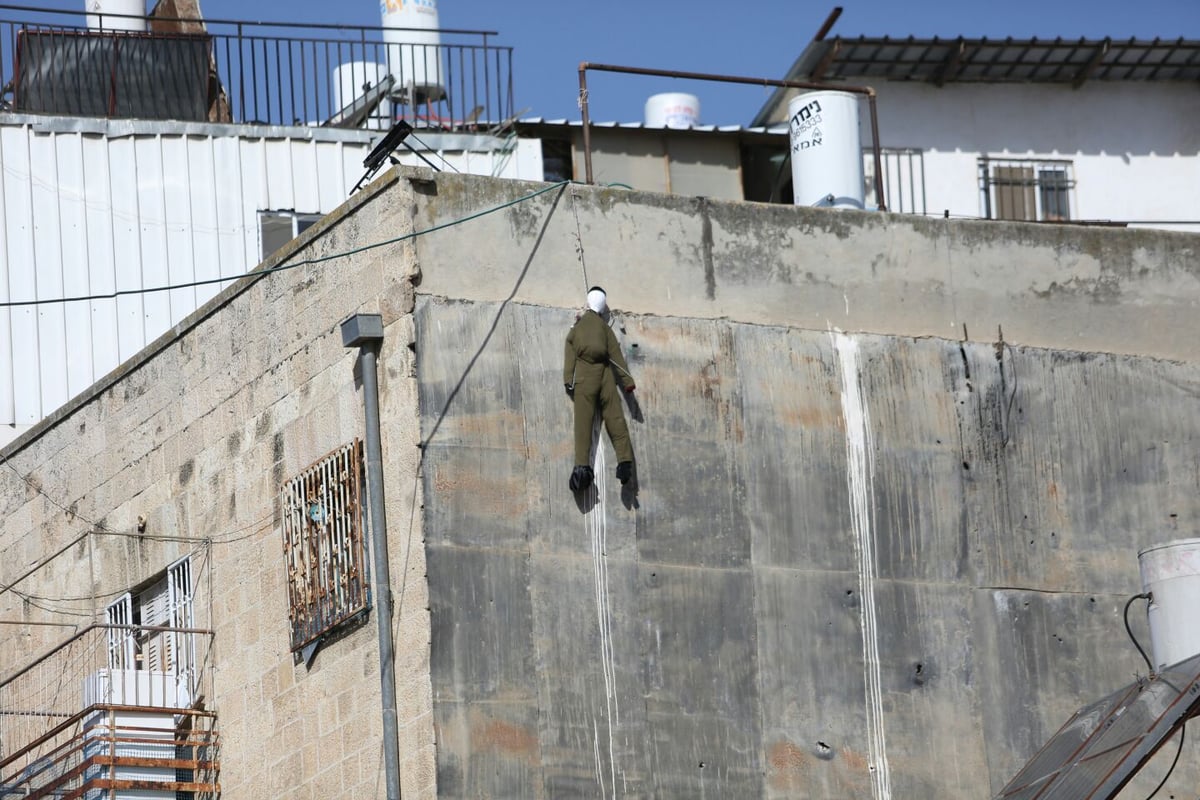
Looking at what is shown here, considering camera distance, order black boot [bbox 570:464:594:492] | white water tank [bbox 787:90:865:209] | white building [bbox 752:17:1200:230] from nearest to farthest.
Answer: black boot [bbox 570:464:594:492] → white water tank [bbox 787:90:865:209] → white building [bbox 752:17:1200:230]

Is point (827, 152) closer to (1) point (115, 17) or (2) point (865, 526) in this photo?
(2) point (865, 526)

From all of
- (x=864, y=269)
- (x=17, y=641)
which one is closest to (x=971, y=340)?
(x=864, y=269)

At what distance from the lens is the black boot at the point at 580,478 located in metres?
21.8

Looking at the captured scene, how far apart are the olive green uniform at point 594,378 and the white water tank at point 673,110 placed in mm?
10638

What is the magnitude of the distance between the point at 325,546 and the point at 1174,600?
7.43 m

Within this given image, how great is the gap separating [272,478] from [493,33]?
10.8 m

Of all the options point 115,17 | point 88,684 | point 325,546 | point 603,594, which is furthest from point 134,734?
point 115,17

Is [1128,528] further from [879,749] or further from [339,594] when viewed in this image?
[339,594]

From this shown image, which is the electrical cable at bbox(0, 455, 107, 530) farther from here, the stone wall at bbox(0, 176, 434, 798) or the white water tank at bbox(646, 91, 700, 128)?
the white water tank at bbox(646, 91, 700, 128)

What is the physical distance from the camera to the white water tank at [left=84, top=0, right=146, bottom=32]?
3294 cm

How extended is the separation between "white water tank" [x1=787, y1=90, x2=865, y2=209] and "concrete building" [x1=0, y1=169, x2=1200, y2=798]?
1709 millimetres

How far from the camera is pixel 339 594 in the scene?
22000 mm

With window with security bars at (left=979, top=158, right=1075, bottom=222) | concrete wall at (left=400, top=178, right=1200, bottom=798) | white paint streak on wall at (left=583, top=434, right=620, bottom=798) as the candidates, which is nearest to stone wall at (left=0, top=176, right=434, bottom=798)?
concrete wall at (left=400, top=178, right=1200, bottom=798)

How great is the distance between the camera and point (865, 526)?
76.3 ft
